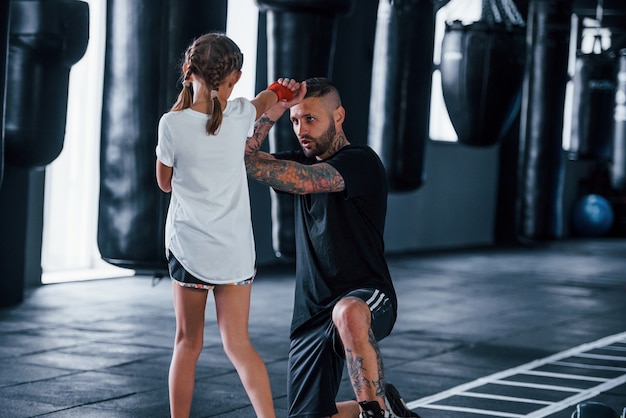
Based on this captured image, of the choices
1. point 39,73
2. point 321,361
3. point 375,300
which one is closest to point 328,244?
point 375,300

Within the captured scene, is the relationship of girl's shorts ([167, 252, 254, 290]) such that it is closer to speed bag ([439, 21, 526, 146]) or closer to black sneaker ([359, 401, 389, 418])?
black sneaker ([359, 401, 389, 418])

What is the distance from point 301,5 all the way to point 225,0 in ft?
2.51

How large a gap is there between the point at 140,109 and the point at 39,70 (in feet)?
4.92

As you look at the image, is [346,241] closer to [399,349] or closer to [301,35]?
[301,35]

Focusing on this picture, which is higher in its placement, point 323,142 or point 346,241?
point 323,142

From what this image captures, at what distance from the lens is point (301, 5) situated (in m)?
4.91

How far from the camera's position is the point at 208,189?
10.3 ft

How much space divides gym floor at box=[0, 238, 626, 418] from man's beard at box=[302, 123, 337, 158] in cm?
127

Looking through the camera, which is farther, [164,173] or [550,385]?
[550,385]

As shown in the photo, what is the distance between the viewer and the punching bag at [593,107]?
1093cm

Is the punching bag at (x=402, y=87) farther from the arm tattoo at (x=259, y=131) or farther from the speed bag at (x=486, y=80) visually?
the arm tattoo at (x=259, y=131)

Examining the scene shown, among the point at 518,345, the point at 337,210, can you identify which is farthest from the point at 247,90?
the point at 337,210

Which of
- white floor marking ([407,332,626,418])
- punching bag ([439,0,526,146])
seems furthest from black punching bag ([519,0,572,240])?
white floor marking ([407,332,626,418])

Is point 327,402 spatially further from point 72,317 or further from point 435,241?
point 435,241
